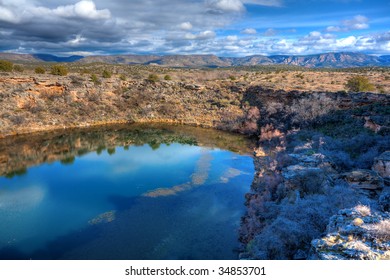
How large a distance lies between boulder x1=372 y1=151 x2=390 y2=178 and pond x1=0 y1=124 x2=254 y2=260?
6.43m

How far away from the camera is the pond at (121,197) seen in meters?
12.6

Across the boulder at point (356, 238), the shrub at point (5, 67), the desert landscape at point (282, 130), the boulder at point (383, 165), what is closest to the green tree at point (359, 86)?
the desert landscape at point (282, 130)

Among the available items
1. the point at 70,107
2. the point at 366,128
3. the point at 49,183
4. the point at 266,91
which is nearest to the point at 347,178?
the point at 366,128

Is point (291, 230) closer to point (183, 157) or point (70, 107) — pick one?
point (183, 157)

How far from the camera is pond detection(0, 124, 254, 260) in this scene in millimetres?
12641

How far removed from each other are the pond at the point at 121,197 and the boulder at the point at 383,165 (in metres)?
6.43

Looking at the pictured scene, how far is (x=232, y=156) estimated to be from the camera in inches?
1052

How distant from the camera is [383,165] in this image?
1313 centimetres

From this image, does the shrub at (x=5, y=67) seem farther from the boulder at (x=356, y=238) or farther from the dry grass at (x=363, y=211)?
the dry grass at (x=363, y=211)

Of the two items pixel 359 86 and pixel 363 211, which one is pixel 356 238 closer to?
pixel 363 211

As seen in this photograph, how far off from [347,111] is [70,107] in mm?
31159

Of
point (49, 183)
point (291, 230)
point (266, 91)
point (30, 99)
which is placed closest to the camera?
point (291, 230)

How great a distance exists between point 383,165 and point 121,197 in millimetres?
12899

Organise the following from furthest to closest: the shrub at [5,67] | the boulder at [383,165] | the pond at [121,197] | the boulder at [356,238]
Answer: the shrub at [5,67]
the boulder at [383,165]
the pond at [121,197]
the boulder at [356,238]
